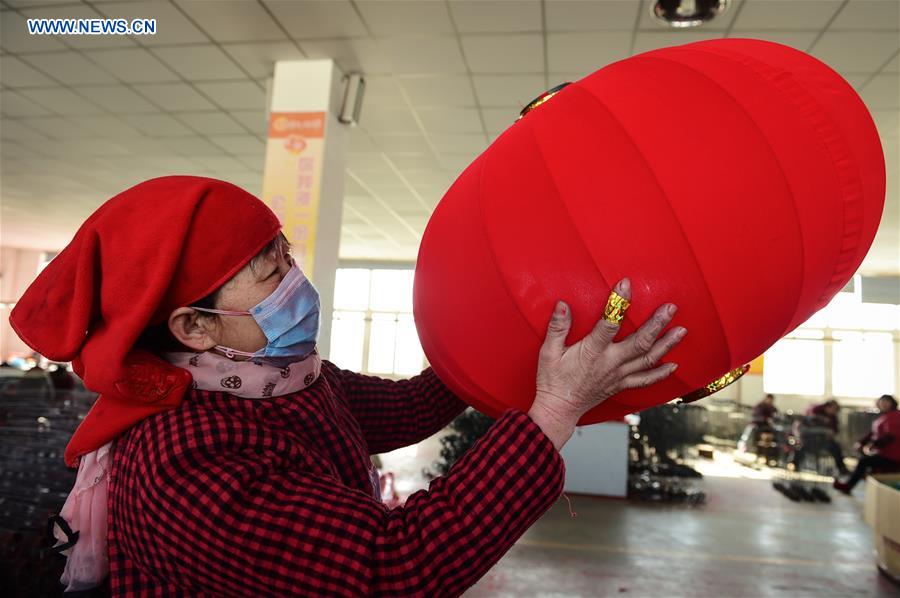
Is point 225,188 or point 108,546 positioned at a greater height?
point 225,188

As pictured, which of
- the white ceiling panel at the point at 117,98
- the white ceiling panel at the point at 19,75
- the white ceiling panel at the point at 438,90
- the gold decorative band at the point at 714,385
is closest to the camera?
the gold decorative band at the point at 714,385


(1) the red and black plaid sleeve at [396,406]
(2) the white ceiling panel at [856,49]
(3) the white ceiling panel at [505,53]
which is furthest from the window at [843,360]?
(1) the red and black plaid sleeve at [396,406]

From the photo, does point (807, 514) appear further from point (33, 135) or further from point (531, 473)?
point (33, 135)

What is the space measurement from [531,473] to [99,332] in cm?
66

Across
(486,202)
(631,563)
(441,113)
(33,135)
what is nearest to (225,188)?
(486,202)

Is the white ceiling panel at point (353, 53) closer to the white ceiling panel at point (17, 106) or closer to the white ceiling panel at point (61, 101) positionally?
the white ceiling panel at point (61, 101)

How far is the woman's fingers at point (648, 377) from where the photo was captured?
31.5 inches

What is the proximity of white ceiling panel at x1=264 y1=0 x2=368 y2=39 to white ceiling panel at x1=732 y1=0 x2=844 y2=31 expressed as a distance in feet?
8.25

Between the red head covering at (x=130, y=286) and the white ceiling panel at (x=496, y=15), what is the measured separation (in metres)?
3.36

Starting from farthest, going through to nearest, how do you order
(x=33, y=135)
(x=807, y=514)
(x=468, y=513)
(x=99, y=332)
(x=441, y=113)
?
(x=33, y=135)
(x=807, y=514)
(x=441, y=113)
(x=99, y=332)
(x=468, y=513)

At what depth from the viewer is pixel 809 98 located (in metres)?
0.83

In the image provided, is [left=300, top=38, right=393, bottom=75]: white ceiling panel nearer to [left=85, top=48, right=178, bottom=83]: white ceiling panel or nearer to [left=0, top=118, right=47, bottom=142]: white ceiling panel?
[left=85, top=48, right=178, bottom=83]: white ceiling panel

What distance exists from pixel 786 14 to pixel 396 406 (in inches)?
152

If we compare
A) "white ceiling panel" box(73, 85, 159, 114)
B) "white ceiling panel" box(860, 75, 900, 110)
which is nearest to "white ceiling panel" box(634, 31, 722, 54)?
"white ceiling panel" box(860, 75, 900, 110)
